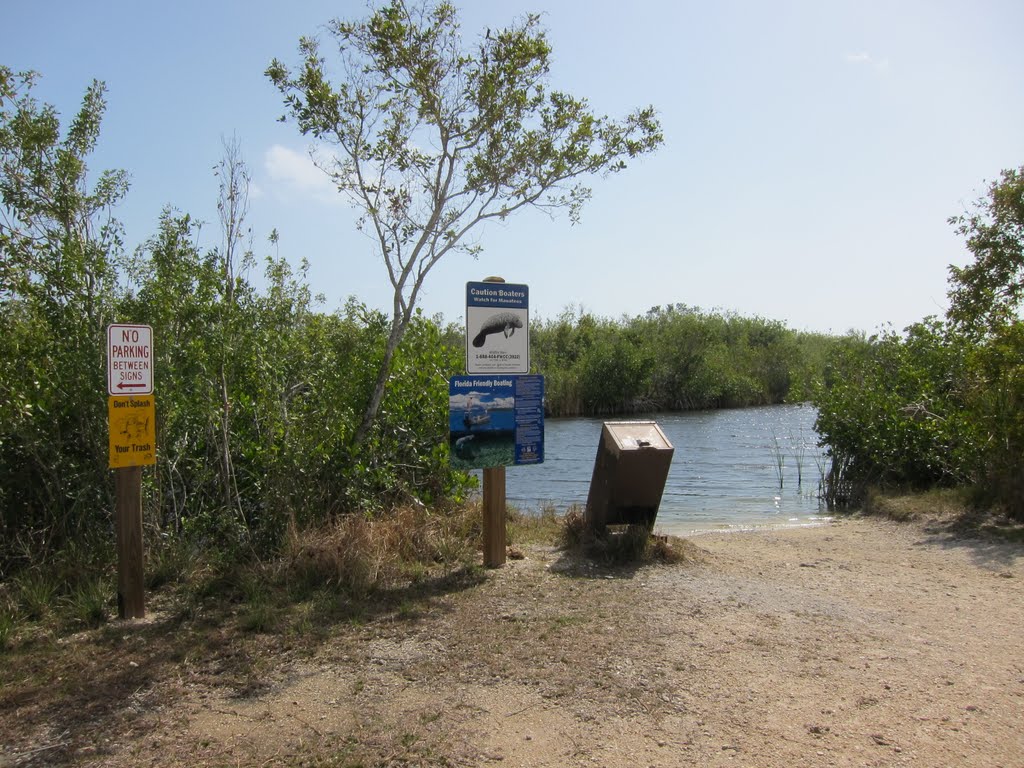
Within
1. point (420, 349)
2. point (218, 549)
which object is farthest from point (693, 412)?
point (218, 549)

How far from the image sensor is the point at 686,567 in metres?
7.75

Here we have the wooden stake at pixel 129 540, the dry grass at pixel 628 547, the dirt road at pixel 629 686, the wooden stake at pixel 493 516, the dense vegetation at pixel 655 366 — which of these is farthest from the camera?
the dense vegetation at pixel 655 366

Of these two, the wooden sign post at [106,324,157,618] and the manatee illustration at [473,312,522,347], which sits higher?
the manatee illustration at [473,312,522,347]

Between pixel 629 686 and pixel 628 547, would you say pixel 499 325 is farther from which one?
pixel 629 686

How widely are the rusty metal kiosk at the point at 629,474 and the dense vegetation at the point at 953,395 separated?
190 inches

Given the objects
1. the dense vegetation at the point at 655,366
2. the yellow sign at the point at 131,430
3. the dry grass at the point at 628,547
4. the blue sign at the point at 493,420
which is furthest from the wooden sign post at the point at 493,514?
the dense vegetation at the point at 655,366

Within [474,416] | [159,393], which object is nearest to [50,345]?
[159,393]

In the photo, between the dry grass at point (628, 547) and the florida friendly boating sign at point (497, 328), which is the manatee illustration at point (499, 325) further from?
the dry grass at point (628, 547)

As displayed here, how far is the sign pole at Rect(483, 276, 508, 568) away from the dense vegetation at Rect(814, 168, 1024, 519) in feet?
21.2

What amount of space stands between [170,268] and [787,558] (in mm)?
6447

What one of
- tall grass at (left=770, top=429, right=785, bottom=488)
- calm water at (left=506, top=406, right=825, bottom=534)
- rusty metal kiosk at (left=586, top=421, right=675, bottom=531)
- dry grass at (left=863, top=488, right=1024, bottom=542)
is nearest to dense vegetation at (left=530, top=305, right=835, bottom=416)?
calm water at (left=506, top=406, right=825, bottom=534)

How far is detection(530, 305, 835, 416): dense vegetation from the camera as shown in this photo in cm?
4584

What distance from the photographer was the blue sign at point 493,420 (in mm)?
7418

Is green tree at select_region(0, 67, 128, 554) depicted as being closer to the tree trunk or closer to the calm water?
the tree trunk
